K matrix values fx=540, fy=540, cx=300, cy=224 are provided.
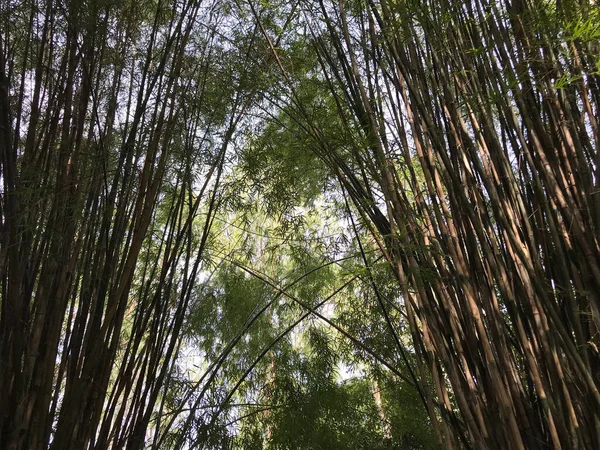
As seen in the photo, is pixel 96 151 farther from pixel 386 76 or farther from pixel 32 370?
pixel 386 76

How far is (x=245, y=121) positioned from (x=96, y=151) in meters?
1.48

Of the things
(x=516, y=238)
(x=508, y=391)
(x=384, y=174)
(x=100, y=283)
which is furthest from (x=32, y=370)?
(x=516, y=238)

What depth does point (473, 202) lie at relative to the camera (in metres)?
1.70

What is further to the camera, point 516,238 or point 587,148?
point 587,148

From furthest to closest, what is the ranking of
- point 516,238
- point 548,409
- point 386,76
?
point 386,76
point 516,238
point 548,409

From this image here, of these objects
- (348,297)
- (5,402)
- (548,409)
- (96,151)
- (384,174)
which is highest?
(348,297)

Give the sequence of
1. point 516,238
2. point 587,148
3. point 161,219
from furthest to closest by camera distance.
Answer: point 161,219, point 587,148, point 516,238

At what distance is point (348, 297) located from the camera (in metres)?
4.10

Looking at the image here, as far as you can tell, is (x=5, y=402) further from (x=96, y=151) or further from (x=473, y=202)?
(x=473, y=202)

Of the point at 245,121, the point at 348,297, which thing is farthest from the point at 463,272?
the point at 348,297

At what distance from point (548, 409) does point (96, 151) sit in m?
1.81

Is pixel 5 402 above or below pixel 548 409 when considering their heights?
above

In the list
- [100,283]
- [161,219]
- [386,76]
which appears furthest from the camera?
[161,219]

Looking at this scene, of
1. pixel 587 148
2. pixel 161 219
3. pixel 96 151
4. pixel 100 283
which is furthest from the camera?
pixel 161 219
